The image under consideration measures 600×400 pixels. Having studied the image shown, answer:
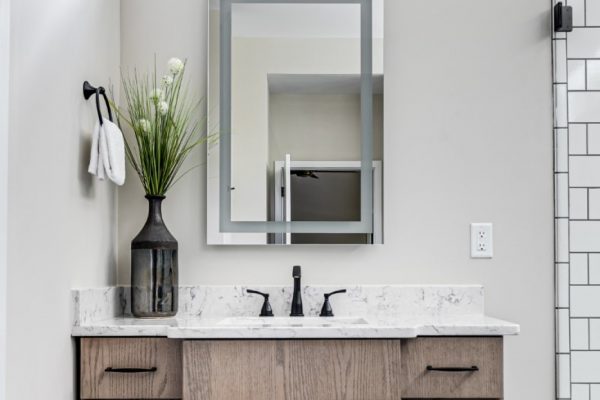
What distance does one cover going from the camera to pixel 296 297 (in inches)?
96.2

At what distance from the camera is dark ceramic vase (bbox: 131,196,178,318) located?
2344mm

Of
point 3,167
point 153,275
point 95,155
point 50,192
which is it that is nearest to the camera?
point 3,167

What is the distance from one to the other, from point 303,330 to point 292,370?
0.11 m

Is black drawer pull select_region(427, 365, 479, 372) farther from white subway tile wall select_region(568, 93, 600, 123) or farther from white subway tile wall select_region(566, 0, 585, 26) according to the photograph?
white subway tile wall select_region(566, 0, 585, 26)

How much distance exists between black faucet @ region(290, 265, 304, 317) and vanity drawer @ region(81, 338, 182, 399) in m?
0.47

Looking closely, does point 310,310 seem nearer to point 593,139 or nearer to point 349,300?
point 349,300

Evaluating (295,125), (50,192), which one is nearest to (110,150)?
(50,192)

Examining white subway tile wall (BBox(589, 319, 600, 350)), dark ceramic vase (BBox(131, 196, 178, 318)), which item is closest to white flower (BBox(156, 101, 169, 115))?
dark ceramic vase (BBox(131, 196, 178, 318))

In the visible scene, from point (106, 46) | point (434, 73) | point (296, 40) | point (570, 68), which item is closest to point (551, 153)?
point (570, 68)

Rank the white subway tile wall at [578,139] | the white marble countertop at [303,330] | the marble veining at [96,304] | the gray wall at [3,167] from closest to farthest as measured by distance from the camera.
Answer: the gray wall at [3,167] < the white marble countertop at [303,330] < the marble veining at [96,304] < the white subway tile wall at [578,139]

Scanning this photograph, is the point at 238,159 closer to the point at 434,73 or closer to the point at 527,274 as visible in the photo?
the point at 434,73

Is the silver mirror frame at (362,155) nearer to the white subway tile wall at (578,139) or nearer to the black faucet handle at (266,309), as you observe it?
the black faucet handle at (266,309)

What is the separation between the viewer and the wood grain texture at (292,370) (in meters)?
2.02

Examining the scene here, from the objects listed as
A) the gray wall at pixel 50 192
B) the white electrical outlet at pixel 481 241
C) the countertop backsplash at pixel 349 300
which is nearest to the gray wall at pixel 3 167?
the gray wall at pixel 50 192
